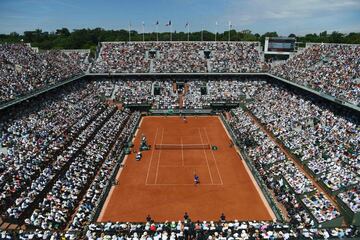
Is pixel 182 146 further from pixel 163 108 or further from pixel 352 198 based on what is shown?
pixel 352 198

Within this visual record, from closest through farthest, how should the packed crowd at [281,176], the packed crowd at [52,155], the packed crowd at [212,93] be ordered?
the packed crowd at [52,155], the packed crowd at [281,176], the packed crowd at [212,93]

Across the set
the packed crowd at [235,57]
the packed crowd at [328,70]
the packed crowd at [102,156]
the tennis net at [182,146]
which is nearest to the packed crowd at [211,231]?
the packed crowd at [102,156]

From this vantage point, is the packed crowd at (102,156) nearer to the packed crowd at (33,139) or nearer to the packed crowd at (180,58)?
the packed crowd at (33,139)

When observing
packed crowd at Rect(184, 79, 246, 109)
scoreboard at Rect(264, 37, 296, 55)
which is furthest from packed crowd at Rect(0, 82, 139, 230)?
scoreboard at Rect(264, 37, 296, 55)

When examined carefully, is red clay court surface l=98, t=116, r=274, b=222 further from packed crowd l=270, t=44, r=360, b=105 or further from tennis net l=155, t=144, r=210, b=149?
packed crowd l=270, t=44, r=360, b=105

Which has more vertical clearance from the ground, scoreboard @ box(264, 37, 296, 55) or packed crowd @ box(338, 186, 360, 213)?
scoreboard @ box(264, 37, 296, 55)

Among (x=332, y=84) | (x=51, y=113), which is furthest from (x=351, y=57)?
(x=51, y=113)

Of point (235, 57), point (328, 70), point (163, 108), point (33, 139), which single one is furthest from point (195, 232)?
point (235, 57)
